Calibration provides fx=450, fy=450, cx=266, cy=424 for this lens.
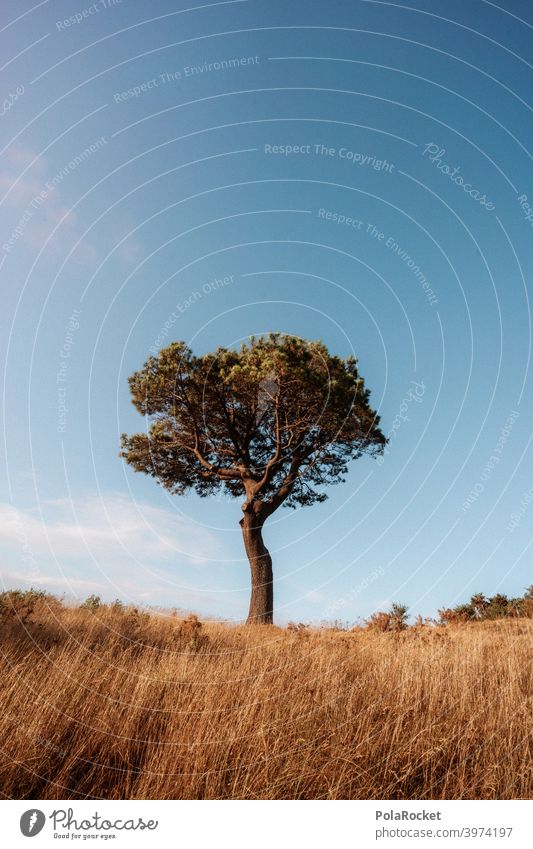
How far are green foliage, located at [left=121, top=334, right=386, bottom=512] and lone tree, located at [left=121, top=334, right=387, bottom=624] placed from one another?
0.14 ft

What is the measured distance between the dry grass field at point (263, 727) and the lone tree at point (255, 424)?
11.1 metres

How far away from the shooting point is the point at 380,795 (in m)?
3.70

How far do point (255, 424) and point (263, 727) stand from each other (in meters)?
15.4

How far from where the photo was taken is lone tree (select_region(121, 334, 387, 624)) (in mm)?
17266

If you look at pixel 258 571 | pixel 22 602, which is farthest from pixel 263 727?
pixel 258 571

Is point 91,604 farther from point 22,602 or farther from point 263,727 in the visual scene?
point 263,727

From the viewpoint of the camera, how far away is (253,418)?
63.5 feet

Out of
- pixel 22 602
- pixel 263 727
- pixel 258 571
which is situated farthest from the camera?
pixel 258 571

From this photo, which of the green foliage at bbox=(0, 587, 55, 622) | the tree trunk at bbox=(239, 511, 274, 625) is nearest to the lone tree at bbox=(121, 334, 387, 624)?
the tree trunk at bbox=(239, 511, 274, 625)

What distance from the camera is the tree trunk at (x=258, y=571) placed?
17703 mm

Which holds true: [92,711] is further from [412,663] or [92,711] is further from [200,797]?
[412,663]

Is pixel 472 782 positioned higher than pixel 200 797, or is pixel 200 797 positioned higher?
pixel 472 782
